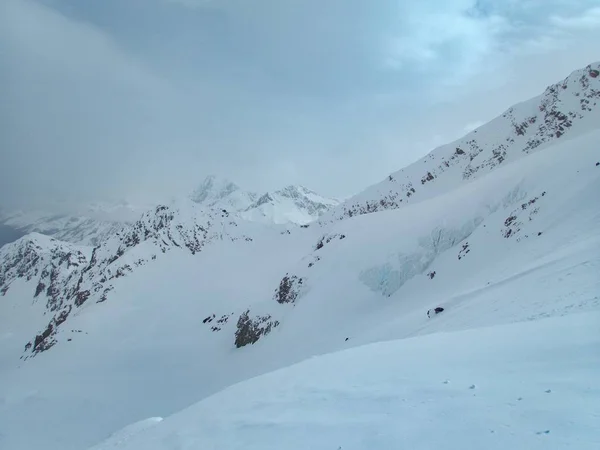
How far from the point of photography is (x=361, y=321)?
32.2m

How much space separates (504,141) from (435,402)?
75037 mm

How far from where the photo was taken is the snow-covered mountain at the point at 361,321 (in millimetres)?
7237

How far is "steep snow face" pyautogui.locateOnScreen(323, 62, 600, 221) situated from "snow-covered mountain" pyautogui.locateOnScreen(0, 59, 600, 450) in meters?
0.53

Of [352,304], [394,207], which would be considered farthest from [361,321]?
[394,207]

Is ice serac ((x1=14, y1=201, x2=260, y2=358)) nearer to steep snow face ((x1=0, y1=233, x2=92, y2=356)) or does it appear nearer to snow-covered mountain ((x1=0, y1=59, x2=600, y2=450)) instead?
snow-covered mountain ((x1=0, y1=59, x2=600, y2=450))

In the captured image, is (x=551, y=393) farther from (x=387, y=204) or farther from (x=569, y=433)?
(x=387, y=204)

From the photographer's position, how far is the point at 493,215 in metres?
33.4

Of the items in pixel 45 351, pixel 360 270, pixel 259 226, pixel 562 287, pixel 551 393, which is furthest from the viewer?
pixel 259 226

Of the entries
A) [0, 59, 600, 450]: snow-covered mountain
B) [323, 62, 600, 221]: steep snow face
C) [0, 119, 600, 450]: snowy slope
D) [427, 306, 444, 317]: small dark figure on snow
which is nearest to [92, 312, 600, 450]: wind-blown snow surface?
[0, 59, 600, 450]: snow-covered mountain

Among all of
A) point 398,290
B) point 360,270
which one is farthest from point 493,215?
point 360,270

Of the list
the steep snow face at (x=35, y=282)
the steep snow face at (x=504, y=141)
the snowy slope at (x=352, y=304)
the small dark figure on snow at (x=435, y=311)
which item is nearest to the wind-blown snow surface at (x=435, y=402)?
the snowy slope at (x=352, y=304)

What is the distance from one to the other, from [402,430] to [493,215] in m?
32.1

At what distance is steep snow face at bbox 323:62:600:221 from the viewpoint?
62.0 meters

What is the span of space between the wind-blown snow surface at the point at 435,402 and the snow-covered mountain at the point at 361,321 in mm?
52
